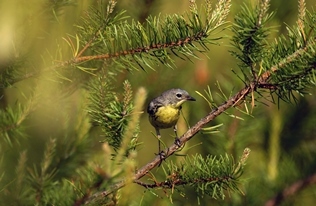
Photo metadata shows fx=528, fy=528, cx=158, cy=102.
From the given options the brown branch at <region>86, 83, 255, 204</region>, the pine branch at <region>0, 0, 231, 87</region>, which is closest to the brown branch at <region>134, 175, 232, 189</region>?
the brown branch at <region>86, 83, 255, 204</region>

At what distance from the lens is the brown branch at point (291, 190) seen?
1.80 meters

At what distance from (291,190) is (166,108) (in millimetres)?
520

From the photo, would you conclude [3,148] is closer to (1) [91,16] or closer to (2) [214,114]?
(1) [91,16]

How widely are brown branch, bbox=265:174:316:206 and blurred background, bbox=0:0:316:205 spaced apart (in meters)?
0.01

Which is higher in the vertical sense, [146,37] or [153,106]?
[146,37]

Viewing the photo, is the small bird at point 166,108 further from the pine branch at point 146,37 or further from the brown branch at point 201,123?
the brown branch at point 201,123

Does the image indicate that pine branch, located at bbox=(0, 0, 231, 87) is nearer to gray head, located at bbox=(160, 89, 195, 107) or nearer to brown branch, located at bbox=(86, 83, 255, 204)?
brown branch, located at bbox=(86, 83, 255, 204)

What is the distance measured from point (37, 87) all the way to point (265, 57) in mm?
661

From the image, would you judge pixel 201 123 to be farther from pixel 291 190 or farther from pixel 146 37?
pixel 291 190

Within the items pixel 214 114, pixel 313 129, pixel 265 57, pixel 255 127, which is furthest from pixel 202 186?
pixel 313 129

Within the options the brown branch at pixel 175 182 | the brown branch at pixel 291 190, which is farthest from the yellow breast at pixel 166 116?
the brown branch at pixel 175 182

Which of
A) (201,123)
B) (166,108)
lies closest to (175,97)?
(166,108)

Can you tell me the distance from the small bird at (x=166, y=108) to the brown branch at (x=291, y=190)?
0.43 m

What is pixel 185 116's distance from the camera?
6.11 ft
